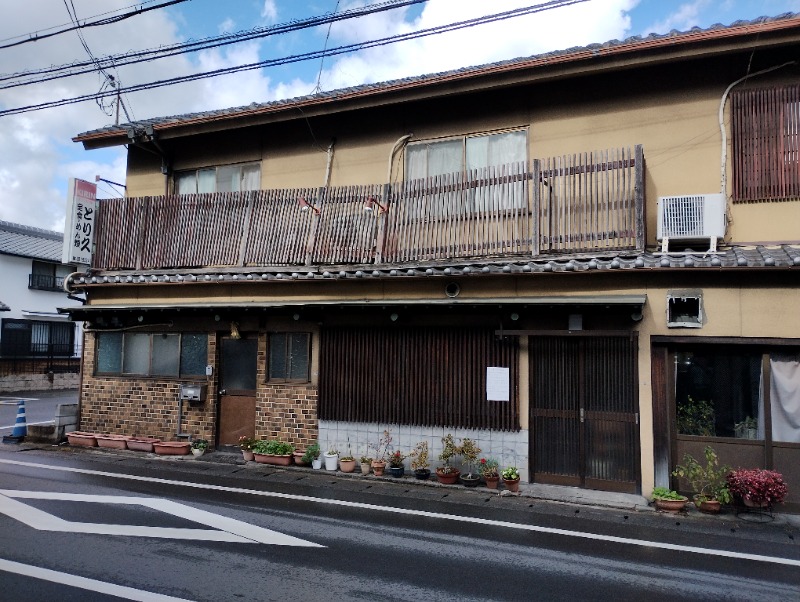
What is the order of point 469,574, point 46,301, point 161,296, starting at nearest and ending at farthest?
1. point 469,574
2. point 161,296
3. point 46,301

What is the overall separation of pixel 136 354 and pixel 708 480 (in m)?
12.1

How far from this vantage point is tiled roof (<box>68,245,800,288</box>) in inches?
327

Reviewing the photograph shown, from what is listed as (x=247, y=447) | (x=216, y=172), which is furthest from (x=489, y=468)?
(x=216, y=172)

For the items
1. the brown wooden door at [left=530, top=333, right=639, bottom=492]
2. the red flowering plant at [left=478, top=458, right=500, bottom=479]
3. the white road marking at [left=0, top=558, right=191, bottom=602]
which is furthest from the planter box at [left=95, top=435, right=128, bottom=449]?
the brown wooden door at [left=530, top=333, right=639, bottom=492]

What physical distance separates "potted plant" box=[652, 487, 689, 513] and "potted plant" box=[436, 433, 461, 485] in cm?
319

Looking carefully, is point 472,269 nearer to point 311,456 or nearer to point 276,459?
point 311,456

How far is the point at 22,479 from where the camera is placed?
9664mm

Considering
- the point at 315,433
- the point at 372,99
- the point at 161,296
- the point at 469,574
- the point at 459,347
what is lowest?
the point at 469,574

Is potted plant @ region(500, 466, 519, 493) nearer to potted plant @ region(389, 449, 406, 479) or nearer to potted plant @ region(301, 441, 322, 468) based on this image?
potted plant @ region(389, 449, 406, 479)

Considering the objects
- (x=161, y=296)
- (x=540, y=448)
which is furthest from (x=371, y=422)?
(x=161, y=296)

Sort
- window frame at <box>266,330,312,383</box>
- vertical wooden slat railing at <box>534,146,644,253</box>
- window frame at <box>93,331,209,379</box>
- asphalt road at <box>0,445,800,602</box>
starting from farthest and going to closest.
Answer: window frame at <box>93,331,209,379</box> → window frame at <box>266,330,312,383</box> → vertical wooden slat railing at <box>534,146,644,253</box> → asphalt road at <box>0,445,800,602</box>

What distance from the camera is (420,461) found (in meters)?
10.1

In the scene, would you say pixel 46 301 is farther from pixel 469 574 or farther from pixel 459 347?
pixel 469 574

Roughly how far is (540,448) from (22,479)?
9019mm
